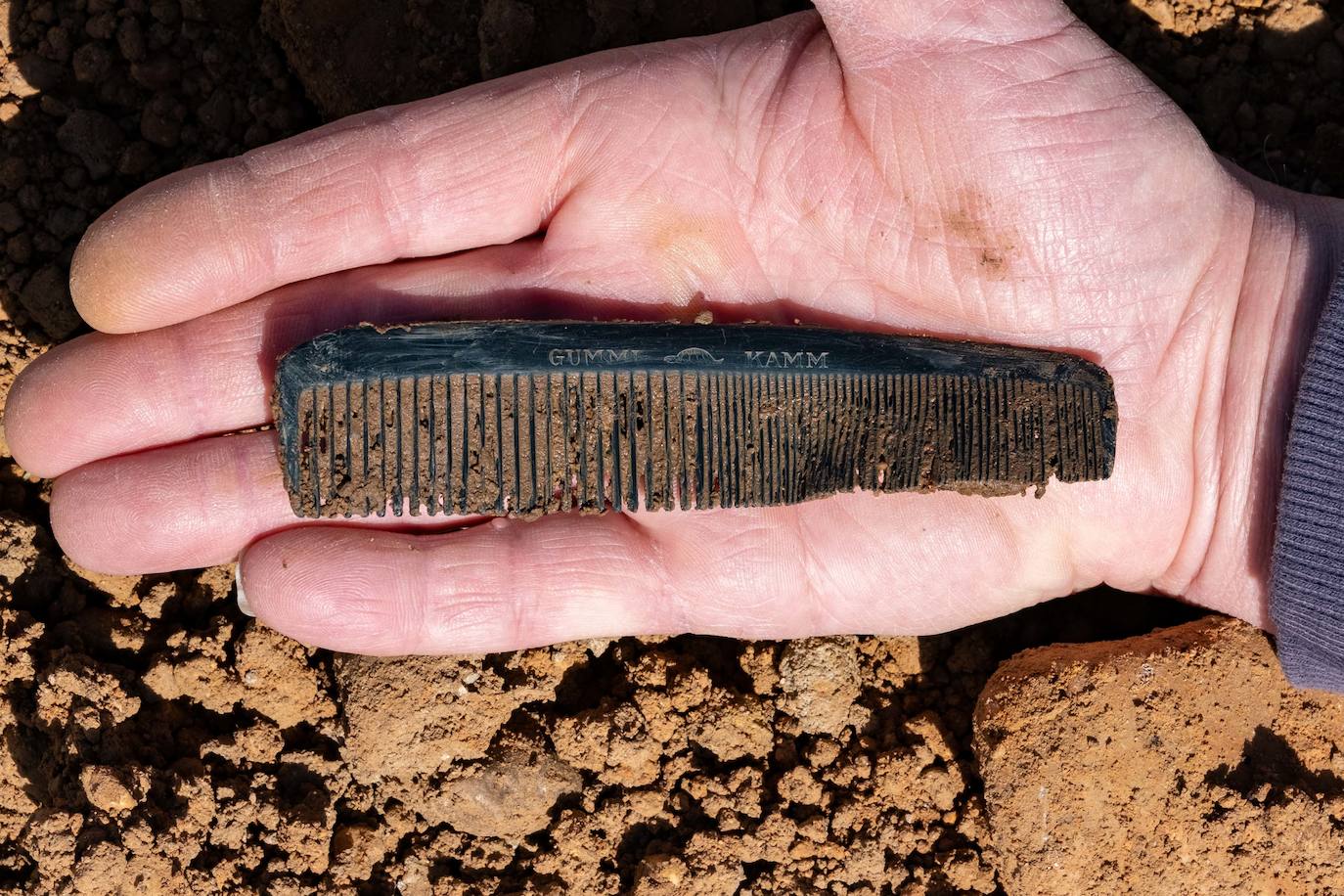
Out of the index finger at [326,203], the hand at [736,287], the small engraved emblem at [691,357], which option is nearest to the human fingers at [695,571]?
the hand at [736,287]

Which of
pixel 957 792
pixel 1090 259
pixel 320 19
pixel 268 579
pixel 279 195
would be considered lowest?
pixel 957 792

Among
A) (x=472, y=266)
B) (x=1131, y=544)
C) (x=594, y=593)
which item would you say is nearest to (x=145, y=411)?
(x=472, y=266)

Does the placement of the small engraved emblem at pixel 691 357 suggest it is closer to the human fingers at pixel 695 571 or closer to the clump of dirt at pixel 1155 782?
the human fingers at pixel 695 571

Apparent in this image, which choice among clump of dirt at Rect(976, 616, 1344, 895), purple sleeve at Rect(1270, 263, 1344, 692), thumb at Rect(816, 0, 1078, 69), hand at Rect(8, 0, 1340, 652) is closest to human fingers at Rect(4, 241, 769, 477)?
hand at Rect(8, 0, 1340, 652)

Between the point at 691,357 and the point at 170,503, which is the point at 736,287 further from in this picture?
the point at 170,503

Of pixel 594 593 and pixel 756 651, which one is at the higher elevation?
pixel 594 593

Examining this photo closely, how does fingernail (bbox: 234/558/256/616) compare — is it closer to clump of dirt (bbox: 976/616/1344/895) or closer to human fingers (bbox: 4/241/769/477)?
human fingers (bbox: 4/241/769/477)

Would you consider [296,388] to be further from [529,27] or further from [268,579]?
[529,27]
